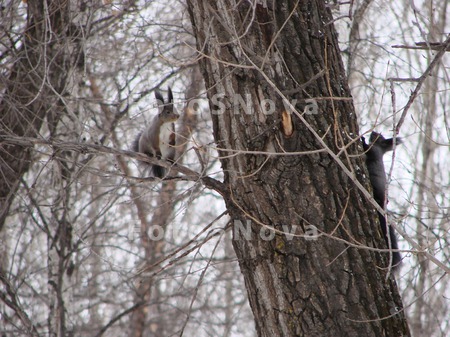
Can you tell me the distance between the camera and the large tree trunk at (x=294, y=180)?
216 centimetres

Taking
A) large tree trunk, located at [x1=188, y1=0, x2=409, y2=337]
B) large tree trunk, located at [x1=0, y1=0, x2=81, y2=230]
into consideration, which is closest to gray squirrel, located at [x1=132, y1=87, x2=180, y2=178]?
large tree trunk, located at [x1=0, y1=0, x2=81, y2=230]

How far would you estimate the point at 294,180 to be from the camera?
2238mm

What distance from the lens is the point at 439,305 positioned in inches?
231

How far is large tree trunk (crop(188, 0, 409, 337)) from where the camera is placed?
2156 millimetres

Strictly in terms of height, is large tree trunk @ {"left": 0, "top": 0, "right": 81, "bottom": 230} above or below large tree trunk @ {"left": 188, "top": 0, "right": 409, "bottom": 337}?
above

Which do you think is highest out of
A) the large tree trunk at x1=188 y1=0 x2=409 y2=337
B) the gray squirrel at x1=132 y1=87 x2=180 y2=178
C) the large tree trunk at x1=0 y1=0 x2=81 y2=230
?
the large tree trunk at x1=0 y1=0 x2=81 y2=230

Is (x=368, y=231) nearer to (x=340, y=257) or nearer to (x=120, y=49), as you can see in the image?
(x=340, y=257)

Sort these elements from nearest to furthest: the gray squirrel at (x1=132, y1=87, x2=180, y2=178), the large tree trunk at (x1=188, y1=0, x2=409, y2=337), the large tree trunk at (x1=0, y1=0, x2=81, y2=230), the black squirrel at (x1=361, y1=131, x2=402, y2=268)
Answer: the large tree trunk at (x1=188, y1=0, x2=409, y2=337) → the black squirrel at (x1=361, y1=131, x2=402, y2=268) → the large tree trunk at (x1=0, y1=0, x2=81, y2=230) → the gray squirrel at (x1=132, y1=87, x2=180, y2=178)

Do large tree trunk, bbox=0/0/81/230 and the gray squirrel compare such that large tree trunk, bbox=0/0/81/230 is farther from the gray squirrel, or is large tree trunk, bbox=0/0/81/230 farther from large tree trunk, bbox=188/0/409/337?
large tree trunk, bbox=188/0/409/337

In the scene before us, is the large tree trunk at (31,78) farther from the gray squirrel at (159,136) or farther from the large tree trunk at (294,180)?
the large tree trunk at (294,180)

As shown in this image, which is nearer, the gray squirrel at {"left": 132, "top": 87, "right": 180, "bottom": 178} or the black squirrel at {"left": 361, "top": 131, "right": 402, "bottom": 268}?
the black squirrel at {"left": 361, "top": 131, "right": 402, "bottom": 268}

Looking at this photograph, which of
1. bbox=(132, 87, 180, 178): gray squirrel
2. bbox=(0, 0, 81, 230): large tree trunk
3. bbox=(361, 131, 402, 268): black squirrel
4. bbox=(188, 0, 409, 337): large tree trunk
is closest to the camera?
bbox=(188, 0, 409, 337): large tree trunk

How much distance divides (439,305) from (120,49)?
163 inches

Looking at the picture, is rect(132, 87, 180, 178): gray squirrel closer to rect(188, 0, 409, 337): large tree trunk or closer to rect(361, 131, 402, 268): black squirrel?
rect(361, 131, 402, 268): black squirrel
